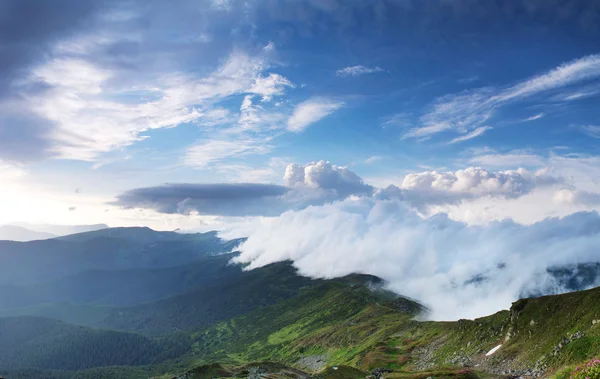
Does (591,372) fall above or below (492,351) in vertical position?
above

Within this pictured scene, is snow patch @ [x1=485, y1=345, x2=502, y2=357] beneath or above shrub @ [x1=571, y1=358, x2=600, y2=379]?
beneath

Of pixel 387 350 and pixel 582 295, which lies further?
pixel 387 350

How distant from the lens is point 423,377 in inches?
3019

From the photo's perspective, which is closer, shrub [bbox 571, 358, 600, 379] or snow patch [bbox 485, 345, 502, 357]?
shrub [bbox 571, 358, 600, 379]

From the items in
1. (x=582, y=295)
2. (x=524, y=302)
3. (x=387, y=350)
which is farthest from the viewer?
→ (x=387, y=350)

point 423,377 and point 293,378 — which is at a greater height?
point 423,377

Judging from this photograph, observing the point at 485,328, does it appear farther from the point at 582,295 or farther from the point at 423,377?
the point at 423,377

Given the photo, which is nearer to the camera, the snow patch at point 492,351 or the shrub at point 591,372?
the shrub at point 591,372

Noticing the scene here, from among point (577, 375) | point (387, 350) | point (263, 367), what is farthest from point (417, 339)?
point (577, 375)

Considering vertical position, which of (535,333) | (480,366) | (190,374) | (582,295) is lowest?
(190,374)

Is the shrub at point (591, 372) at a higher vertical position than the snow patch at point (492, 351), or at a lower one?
higher

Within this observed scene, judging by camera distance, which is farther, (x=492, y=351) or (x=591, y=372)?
(x=492, y=351)

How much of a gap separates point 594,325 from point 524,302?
123 feet

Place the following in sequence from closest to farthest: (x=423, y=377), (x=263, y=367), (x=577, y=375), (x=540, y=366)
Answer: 1. (x=577, y=375)
2. (x=540, y=366)
3. (x=423, y=377)
4. (x=263, y=367)
